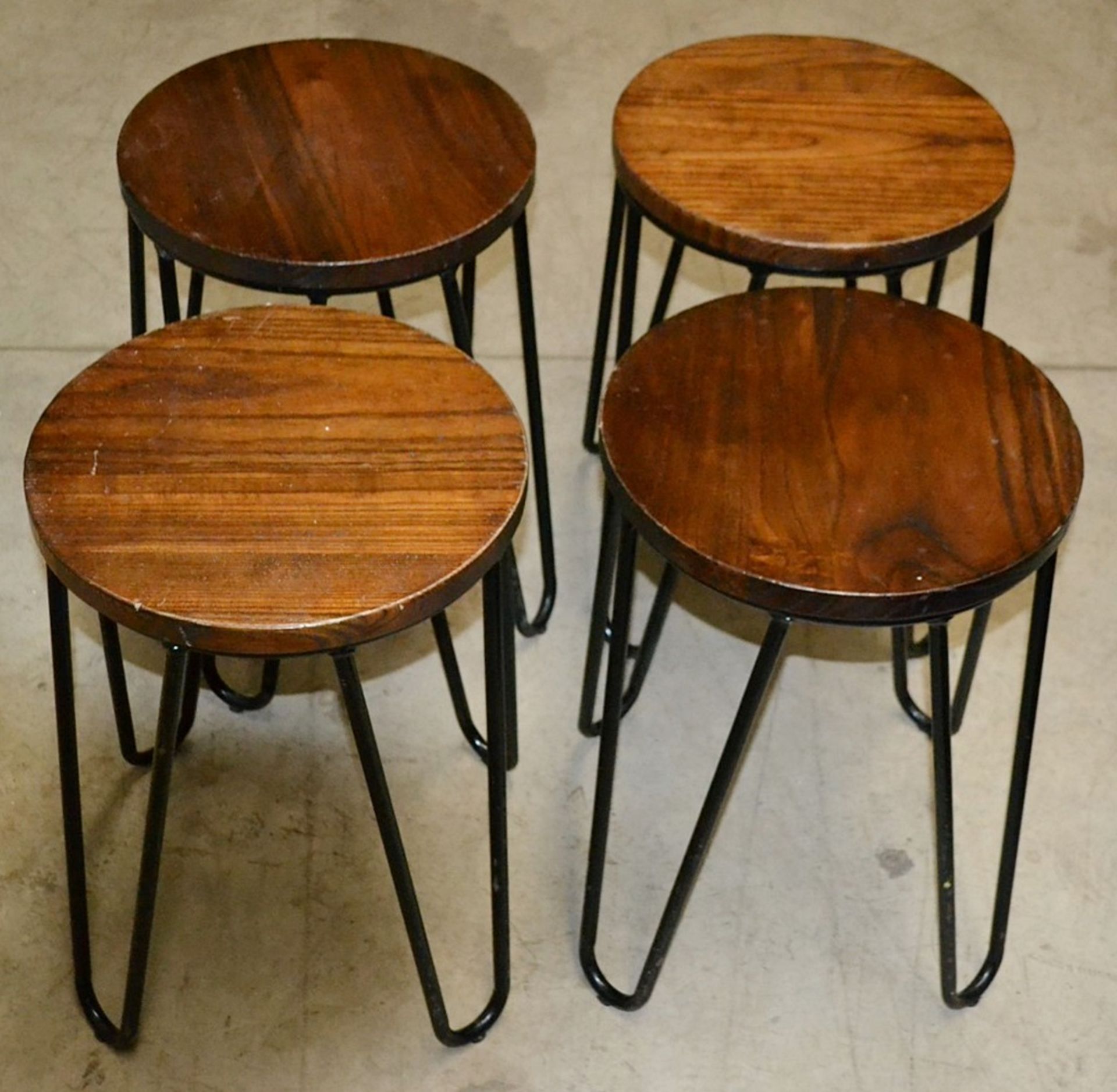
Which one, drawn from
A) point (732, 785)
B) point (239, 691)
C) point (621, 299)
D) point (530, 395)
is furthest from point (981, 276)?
point (239, 691)

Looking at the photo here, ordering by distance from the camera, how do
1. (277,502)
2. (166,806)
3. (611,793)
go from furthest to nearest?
(611,793) < (166,806) < (277,502)

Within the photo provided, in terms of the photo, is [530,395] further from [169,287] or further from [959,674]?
[959,674]

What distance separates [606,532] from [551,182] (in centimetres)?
128

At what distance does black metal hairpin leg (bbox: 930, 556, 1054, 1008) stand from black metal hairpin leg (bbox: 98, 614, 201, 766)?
0.78 metres

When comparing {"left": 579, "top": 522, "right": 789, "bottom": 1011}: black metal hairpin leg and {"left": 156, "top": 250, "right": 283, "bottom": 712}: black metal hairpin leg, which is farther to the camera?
{"left": 156, "top": 250, "right": 283, "bottom": 712}: black metal hairpin leg

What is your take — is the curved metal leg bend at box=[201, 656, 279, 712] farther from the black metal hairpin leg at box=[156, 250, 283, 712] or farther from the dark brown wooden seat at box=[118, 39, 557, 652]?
the dark brown wooden seat at box=[118, 39, 557, 652]

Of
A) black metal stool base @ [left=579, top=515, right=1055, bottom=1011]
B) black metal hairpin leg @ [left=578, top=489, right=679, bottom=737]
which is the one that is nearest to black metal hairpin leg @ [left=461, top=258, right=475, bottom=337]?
black metal hairpin leg @ [left=578, top=489, right=679, bottom=737]

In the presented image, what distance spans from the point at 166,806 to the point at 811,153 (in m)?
0.91

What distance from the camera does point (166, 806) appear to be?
1.47m

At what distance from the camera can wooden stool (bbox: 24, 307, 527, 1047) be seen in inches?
47.3

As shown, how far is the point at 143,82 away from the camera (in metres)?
2.86

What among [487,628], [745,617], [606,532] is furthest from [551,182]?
[487,628]

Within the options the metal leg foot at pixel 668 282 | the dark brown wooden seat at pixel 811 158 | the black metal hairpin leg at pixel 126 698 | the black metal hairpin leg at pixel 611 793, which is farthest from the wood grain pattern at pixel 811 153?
the black metal hairpin leg at pixel 126 698

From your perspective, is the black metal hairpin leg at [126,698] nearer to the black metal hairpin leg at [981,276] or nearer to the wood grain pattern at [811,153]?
the wood grain pattern at [811,153]
